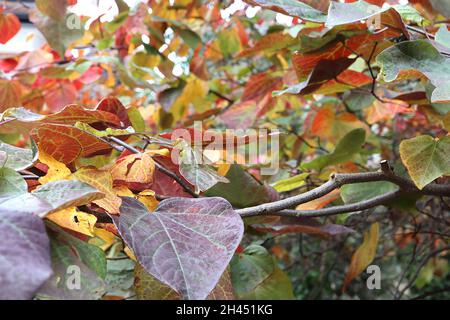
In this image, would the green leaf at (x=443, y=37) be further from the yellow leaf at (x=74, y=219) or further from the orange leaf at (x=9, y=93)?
the orange leaf at (x=9, y=93)

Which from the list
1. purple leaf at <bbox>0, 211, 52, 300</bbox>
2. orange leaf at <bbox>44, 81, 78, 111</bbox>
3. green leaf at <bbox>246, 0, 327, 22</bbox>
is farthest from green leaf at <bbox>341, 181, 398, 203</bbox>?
orange leaf at <bbox>44, 81, 78, 111</bbox>

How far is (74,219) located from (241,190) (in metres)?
0.26

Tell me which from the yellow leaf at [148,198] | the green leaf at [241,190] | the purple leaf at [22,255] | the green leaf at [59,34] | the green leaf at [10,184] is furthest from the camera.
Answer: the green leaf at [59,34]

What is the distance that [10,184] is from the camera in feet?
1.16

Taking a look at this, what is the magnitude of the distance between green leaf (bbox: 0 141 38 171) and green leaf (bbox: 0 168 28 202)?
0.02 metres

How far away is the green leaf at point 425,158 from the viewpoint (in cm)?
50

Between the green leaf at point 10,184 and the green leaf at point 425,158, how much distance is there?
0.35 meters

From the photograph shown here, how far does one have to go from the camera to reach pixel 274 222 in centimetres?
62

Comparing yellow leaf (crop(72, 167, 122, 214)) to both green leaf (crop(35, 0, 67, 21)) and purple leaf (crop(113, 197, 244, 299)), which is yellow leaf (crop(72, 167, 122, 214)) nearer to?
purple leaf (crop(113, 197, 244, 299))

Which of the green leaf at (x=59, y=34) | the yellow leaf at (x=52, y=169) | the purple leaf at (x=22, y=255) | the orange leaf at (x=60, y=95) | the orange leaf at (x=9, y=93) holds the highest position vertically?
the purple leaf at (x=22, y=255)

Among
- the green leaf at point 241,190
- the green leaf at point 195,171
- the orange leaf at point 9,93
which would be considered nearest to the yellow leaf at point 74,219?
the green leaf at point 195,171

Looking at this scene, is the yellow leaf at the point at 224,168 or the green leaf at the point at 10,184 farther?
the yellow leaf at the point at 224,168

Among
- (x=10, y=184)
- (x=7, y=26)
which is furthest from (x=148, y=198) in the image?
(x=7, y=26)
